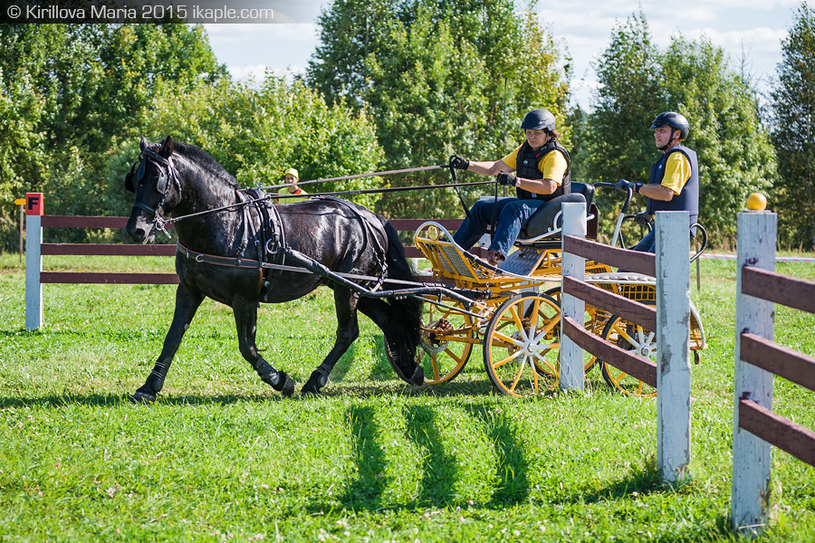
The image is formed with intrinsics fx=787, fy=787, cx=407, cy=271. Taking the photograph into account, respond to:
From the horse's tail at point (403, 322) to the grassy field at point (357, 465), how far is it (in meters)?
0.25

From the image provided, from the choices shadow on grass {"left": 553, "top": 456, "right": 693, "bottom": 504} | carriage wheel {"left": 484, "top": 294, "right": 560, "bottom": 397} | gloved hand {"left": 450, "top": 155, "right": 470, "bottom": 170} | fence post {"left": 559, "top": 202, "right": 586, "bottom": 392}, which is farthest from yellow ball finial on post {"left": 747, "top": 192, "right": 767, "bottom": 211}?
gloved hand {"left": 450, "top": 155, "right": 470, "bottom": 170}

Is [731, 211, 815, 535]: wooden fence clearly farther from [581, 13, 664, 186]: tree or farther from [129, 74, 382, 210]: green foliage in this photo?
[581, 13, 664, 186]: tree

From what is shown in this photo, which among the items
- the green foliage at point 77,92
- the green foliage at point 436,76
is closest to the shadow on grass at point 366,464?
the green foliage at point 436,76

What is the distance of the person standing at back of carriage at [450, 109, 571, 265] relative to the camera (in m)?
6.83

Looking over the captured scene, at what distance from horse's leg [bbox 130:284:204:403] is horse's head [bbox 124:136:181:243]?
751 millimetres

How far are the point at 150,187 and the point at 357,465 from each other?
252cm

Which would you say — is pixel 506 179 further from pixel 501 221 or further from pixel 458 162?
pixel 458 162

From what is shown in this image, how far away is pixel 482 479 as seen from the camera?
14.9 ft

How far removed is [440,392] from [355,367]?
1411mm

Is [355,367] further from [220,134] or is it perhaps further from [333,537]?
[220,134]

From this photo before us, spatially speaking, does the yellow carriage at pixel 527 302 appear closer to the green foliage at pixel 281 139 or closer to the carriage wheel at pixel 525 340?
the carriage wheel at pixel 525 340

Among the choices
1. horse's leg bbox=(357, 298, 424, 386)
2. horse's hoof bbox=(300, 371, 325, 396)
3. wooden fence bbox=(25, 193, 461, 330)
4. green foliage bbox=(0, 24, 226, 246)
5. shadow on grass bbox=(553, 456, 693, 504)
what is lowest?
shadow on grass bbox=(553, 456, 693, 504)

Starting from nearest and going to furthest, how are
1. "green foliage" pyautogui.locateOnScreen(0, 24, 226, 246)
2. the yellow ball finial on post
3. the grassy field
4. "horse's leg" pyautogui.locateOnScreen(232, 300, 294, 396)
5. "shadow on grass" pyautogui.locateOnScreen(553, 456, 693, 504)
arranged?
the yellow ball finial on post
the grassy field
"shadow on grass" pyautogui.locateOnScreen(553, 456, 693, 504)
"horse's leg" pyautogui.locateOnScreen(232, 300, 294, 396)
"green foliage" pyautogui.locateOnScreen(0, 24, 226, 246)

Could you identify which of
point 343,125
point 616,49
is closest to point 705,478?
point 343,125
